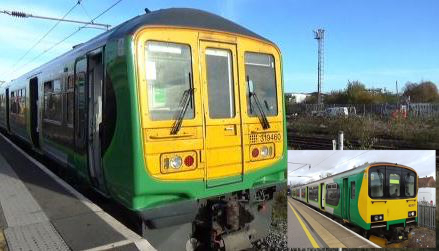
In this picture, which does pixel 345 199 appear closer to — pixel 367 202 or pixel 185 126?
pixel 367 202

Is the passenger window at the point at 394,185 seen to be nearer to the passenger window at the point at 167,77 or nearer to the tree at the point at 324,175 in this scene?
the tree at the point at 324,175

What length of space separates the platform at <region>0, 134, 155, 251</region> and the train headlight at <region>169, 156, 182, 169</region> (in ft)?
2.92

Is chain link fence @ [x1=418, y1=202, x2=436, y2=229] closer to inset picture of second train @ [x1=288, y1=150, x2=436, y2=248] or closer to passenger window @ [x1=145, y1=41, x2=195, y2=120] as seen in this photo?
inset picture of second train @ [x1=288, y1=150, x2=436, y2=248]

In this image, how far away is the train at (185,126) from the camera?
5.09 metres

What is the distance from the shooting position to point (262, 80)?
638 centimetres

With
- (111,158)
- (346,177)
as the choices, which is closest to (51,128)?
(111,158)

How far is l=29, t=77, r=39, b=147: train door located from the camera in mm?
11789

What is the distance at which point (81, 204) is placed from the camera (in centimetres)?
650

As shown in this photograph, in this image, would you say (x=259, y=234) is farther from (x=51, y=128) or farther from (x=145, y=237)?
(x=51, y=128)

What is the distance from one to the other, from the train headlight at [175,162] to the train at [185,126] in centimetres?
1

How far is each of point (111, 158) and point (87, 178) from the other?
1.36 metres

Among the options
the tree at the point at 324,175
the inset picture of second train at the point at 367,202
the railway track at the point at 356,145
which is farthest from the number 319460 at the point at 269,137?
the railway track at the point at 356,145

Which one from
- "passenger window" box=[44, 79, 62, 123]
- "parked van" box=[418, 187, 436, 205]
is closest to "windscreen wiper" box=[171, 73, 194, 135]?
"parked van" box=[418, 187, 436, 205]

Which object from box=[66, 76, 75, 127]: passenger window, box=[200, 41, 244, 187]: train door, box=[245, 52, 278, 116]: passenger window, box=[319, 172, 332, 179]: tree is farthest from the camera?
box=[66, 76, 75, 127]: passenger window
